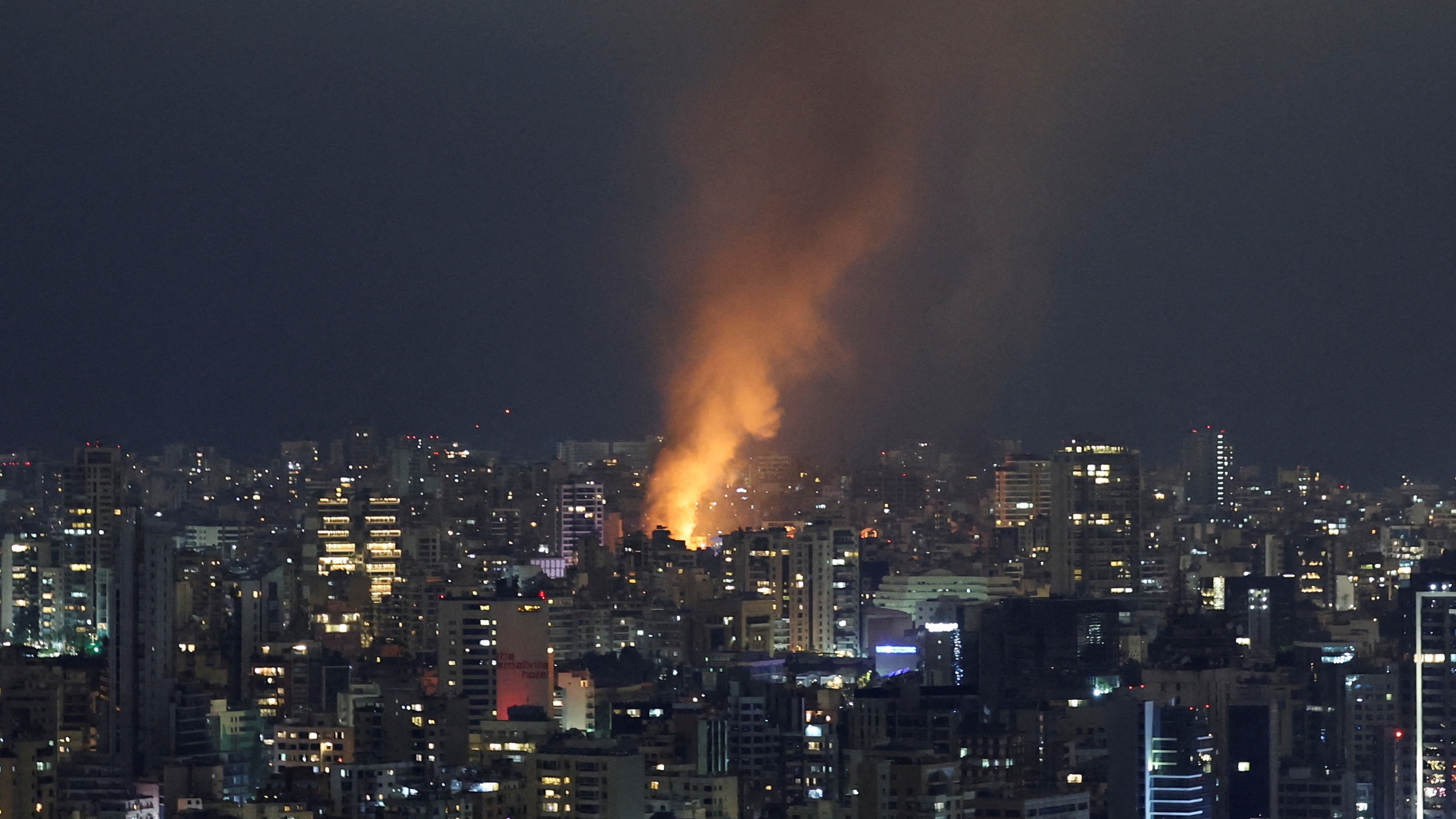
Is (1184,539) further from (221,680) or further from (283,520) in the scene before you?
(221,680)

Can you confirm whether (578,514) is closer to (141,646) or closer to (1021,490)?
(1021,490)

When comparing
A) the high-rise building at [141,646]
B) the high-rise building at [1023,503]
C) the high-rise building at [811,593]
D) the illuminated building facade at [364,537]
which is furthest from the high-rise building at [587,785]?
the high-rise building at [1023,503]

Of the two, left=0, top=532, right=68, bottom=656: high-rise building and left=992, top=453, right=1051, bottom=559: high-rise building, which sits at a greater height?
left=992, top=453, right=1051, bottom=559: high-rise building

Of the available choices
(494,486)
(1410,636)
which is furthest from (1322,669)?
(494,486)

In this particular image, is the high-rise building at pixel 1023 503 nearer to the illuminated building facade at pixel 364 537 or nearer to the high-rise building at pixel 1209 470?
the high-rise building at pixel 1209 470

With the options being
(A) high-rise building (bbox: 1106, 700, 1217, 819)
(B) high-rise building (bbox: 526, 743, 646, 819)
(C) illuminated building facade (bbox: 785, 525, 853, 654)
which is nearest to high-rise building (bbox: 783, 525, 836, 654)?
(C) illuminated building facade (bbox: 785, 525, 853, 654)

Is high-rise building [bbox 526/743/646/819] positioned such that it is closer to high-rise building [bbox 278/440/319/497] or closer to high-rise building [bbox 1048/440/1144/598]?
high-rise building [bbox 1048/440/1144/598]
